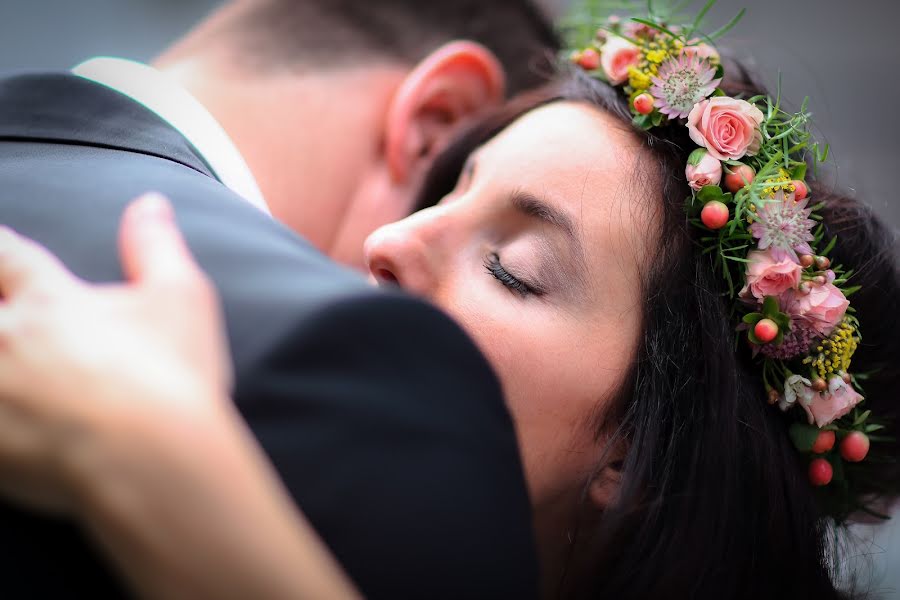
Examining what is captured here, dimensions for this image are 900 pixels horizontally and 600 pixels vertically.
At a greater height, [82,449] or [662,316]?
[82,449]

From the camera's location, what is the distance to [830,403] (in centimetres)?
109

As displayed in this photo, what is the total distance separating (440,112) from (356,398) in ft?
3.51

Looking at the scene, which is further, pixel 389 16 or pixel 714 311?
pixel 389 16

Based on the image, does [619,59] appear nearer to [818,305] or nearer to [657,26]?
[657,26]

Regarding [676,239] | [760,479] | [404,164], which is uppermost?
[676,239]

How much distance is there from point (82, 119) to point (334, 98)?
62 cm

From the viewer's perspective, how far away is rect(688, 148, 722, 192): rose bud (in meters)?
1.08

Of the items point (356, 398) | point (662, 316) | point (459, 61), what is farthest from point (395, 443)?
point (459, 61)

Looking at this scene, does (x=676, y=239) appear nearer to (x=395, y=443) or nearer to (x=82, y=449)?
(x=395, y=443)

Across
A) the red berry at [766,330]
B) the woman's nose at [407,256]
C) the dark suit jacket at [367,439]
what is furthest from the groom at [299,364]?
the red berry at [766,330]

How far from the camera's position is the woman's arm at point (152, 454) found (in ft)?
1.73

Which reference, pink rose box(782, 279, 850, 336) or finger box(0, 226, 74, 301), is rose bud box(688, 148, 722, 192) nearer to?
pink rose box(782, 279, 850, 336)

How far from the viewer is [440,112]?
5.16ft

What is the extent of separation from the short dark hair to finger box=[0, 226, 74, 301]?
0.90 meters
